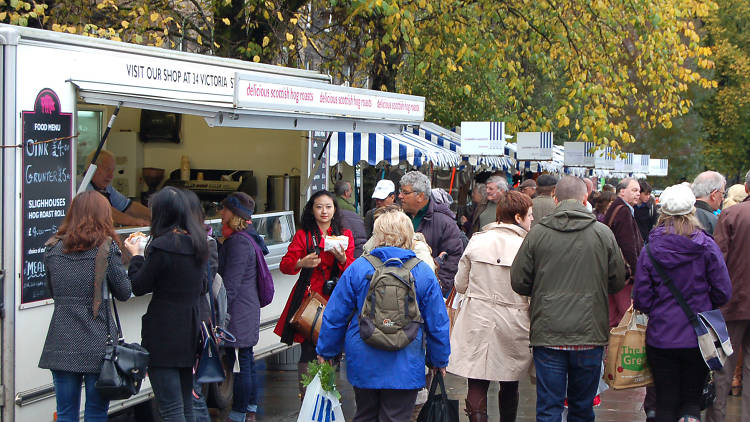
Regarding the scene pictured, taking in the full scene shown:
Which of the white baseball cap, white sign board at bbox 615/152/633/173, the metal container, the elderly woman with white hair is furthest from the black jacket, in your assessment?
white sign board at bbox 615/152/633/173

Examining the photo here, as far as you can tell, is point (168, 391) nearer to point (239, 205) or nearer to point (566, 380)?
point (239, 205)

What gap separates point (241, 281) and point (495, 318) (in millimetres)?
1895

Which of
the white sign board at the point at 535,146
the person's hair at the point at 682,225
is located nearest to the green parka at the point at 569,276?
the person's hair at the point at 682,225

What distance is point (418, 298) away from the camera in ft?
16.8

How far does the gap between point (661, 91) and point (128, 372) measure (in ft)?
33.7

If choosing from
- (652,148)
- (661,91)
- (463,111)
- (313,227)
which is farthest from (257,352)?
(652,148)

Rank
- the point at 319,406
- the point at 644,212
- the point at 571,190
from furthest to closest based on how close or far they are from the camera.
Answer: the point at 644,212
the point at 571,190
the point at 319,406

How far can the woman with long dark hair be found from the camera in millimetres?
5234

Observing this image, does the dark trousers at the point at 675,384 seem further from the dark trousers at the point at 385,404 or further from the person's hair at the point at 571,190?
the dark trousers at the point at 385,404

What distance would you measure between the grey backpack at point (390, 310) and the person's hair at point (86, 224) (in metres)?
1.49

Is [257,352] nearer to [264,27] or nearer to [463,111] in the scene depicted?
[264,27]

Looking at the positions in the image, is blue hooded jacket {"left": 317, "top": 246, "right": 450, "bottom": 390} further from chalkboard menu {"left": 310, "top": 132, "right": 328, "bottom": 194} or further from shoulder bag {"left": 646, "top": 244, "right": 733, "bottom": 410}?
chalkboard menu {"left": 310, "top": 132, "right": 328, "bottom": 194}

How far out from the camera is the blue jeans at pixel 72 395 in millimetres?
5211

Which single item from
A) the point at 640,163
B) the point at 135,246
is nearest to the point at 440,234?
the point at 135,246
